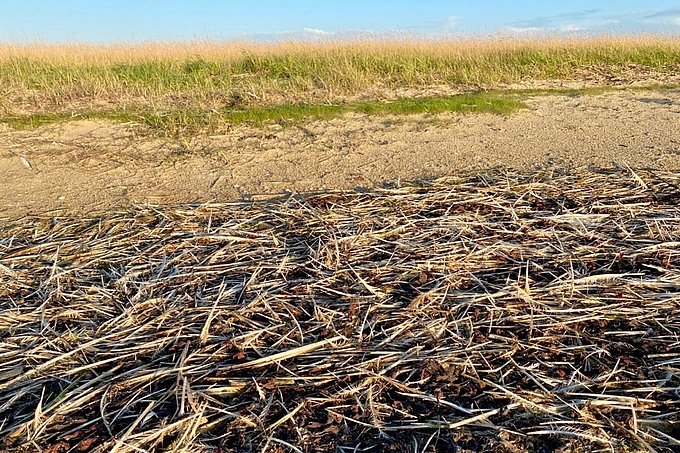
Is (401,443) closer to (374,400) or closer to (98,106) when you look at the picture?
(374,400)

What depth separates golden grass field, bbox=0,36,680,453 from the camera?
1521 mm

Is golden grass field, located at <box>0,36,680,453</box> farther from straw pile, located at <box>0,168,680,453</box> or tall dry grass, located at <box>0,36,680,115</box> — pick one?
tall dry grass, located at <box>0,36,680,115</box>

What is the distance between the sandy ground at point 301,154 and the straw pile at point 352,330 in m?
0.80

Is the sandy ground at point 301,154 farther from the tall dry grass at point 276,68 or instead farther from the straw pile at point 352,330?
the tall dry grass at point 276,68

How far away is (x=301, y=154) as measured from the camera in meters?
4.59

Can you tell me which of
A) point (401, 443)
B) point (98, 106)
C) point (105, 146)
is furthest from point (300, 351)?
point (98, 106)

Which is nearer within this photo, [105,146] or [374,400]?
[374,400]

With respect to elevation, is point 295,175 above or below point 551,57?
below

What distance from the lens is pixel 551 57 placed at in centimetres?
900

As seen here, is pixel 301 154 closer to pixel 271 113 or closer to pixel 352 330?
pixel 271 113

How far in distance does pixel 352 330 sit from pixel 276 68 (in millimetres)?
7124

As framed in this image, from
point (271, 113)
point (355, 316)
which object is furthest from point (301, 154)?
point (355, 316)

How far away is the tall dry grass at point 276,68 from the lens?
678 centimetres

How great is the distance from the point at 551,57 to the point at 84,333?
8.79 meters
